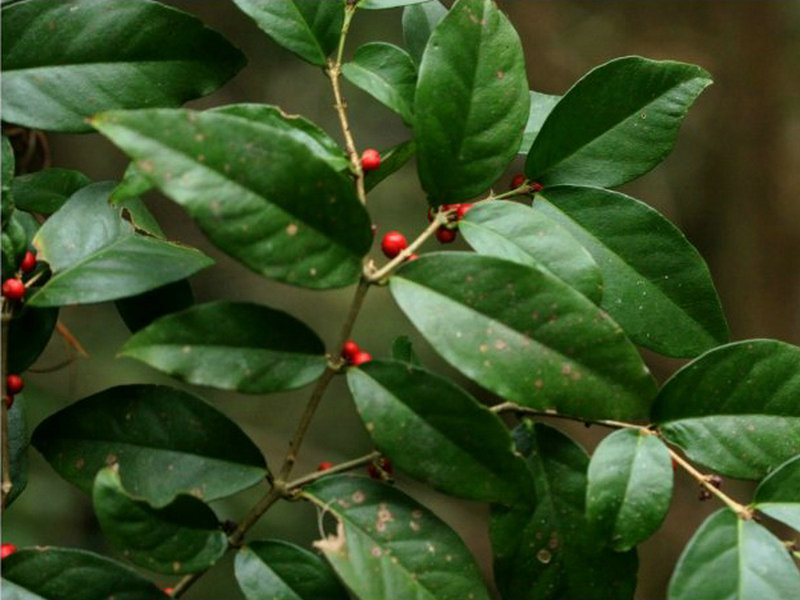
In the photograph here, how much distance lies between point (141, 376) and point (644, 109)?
62.2 inches

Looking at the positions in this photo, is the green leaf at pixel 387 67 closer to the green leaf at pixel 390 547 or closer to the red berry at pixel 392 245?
the red berry at pixel 392 245

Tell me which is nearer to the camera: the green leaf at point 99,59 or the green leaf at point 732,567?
the green leaf at point 732,567

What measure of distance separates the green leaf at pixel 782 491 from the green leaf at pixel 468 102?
0.93 ft

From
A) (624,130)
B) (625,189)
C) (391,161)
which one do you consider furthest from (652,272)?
(625,189)

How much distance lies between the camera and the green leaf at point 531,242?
0.66m

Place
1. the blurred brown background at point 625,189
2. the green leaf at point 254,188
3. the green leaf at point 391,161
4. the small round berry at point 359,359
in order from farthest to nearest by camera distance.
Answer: the blurred brown background at point 625,189 → the green leaf at point 391,161 → the small round berry at point 359,359 → the green leaf at point 254,188

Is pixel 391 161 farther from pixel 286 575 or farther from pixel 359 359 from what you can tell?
pixel 286 575

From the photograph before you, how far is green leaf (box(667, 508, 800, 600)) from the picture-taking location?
1.95 feet

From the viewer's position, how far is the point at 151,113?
54cm

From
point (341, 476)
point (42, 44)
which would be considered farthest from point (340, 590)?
point (42, 44)

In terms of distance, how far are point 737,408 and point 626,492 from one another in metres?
0.12

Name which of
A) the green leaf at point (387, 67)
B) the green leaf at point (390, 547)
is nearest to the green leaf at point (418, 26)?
the green leaf at point (387, 67)

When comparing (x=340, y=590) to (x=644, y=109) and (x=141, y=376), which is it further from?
(x=141, y=376)

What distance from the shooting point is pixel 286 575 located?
2.12 ft
